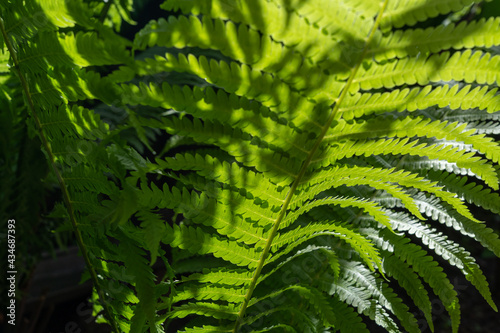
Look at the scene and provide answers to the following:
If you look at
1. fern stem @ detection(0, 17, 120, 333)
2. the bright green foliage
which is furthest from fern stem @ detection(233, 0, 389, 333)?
fern stem @ detection(0, 17, 120, 333)

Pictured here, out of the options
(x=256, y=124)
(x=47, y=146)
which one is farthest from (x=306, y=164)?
(x=47, y=146)

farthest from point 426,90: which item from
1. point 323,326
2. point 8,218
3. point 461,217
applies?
point 8,218

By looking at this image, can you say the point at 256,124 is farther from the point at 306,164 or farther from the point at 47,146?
the point at 47,146

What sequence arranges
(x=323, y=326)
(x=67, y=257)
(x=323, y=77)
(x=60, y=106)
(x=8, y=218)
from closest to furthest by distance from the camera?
(x=323, y=77)
(x=60, y=106)
(x=323, y=326)
(x=8, y=218)
(x=67, y=257)

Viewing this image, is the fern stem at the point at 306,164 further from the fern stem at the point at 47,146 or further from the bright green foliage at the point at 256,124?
the fern stem at the point at 47,146

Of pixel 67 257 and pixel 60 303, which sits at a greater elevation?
pixel 67 257

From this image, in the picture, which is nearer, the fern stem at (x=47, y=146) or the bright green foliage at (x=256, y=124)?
the bright green foliage at (x=256, y=124)

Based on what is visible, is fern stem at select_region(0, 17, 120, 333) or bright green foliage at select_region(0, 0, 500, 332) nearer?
bright green foliage at select_region(0, 0, 500, 332)

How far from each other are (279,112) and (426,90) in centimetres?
21

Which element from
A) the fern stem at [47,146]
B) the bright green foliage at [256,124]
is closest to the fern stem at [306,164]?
the bright green foliage at [256,124]

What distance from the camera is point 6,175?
4.76ft

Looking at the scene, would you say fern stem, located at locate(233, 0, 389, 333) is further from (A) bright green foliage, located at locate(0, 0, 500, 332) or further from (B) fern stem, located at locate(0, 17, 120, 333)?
(B) fern stem, located at locate(0, 17, 120, 333)

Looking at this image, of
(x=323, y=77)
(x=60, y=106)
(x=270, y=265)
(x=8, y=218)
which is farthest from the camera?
(x=8, y=218)

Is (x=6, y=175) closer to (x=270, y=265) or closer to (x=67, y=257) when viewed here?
(x=270, y=265)
